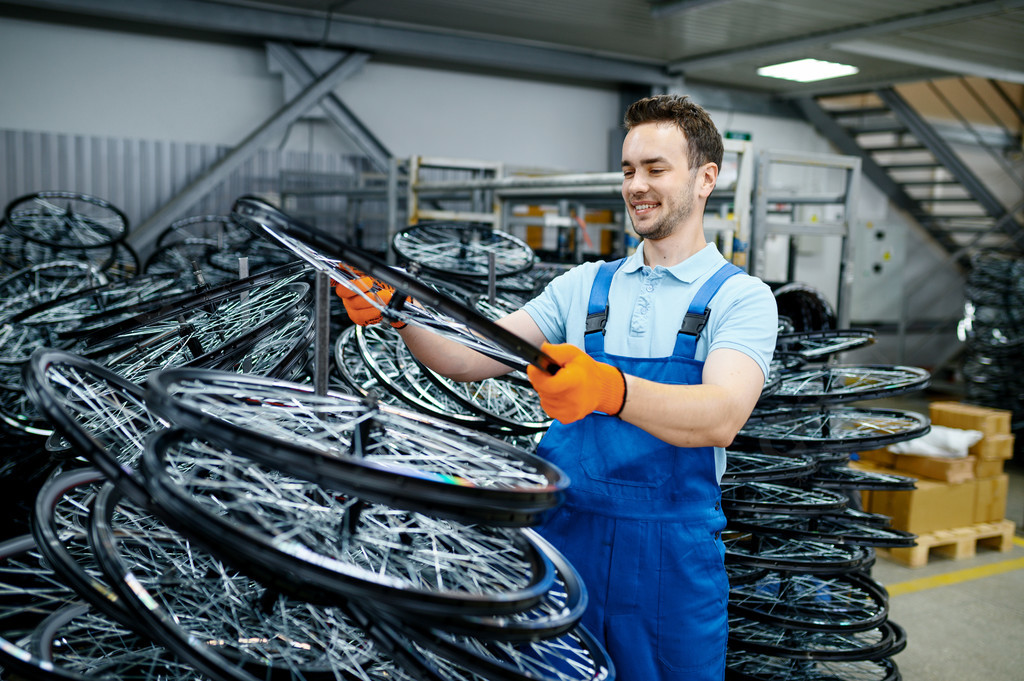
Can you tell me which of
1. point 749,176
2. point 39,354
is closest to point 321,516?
point 39,354

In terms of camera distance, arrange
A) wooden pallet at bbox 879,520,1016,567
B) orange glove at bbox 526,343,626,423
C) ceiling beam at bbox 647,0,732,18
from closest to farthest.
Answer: orange glove at bbox 526,343,626,423, wooden pallet at bbox 879,520,1016,567, ceiling beam at bbox 647,0,732,18

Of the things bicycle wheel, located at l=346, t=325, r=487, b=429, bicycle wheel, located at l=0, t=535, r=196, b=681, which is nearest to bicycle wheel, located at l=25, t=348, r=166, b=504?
bicycle wheel, located at l=0, t=535, r=196, b=681

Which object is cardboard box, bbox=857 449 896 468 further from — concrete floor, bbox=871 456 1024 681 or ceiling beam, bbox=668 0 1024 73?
ceiling beam, bbox=668 0 1024 73

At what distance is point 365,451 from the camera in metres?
1.51

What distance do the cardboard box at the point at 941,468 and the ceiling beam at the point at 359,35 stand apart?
659 centimetres

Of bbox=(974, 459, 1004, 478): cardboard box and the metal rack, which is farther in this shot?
bbox=(974, 459, 1004, 478): cardboard box

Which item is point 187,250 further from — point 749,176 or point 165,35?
point 749,176

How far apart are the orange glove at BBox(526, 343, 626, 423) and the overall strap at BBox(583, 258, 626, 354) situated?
40 cm

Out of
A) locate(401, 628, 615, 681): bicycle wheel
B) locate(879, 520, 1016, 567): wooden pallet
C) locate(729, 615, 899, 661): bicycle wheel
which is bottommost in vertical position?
locate(879, 520, 1016, 567): wooden pallet

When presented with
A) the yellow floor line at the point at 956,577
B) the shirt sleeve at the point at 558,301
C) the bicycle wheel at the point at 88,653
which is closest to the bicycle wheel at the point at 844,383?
the shirt sleeve at the point at 558,301

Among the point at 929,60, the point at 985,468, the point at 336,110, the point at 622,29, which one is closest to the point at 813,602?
the point at 985,468

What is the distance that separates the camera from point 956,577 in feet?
14.4

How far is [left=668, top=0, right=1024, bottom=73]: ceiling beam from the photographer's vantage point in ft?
→ 22.7

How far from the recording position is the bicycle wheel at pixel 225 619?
118cm
